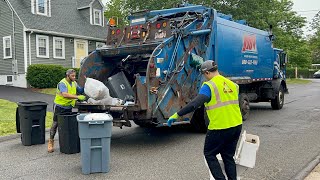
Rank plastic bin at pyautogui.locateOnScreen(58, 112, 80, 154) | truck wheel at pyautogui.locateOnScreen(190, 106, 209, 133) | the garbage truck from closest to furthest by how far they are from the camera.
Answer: plastic bin at pyautogui.locateOnScreen(58, 112, 80, 154), the garbage truck, truck wheel at pyautogui.locateOnScreen(190, 106, 209, 133)

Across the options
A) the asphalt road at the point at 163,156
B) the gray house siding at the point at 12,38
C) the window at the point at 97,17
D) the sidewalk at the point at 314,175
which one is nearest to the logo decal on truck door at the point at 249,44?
the asphalt road at the point at 163,156

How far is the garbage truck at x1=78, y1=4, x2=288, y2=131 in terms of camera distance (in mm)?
6785

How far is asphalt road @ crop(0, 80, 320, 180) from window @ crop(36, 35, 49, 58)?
14280 mm

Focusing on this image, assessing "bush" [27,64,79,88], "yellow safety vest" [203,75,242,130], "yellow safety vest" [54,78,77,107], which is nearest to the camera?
"yellow safety vest" [203,75,242,130]

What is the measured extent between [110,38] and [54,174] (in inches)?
157

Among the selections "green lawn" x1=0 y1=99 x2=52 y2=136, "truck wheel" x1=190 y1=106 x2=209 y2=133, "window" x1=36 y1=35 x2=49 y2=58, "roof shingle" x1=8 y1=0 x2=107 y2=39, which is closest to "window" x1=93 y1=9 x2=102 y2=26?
"roof shingle" x1=8 y1=0 x2=107 y2=39

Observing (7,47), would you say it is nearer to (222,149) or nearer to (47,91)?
(47,91)

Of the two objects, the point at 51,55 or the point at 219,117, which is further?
the point at 51,55

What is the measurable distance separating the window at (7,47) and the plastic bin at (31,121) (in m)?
16.2

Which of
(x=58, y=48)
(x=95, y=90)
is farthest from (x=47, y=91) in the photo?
(x=95, y=90)

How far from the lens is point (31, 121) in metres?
7.26

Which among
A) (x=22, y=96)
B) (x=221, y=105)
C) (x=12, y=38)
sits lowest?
(x=22, y=96)

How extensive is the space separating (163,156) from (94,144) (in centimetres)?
146

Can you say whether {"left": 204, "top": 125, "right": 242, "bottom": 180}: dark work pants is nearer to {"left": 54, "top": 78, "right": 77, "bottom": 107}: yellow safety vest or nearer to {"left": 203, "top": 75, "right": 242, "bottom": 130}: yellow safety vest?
{"left": 203, "top": 75, "right": 242, "bottom": 130}: yellow safety vest
